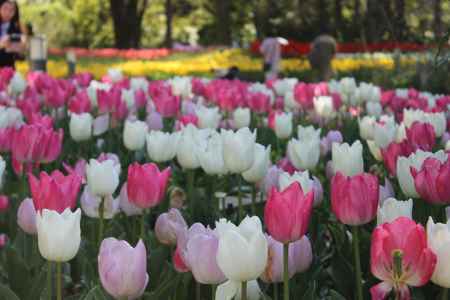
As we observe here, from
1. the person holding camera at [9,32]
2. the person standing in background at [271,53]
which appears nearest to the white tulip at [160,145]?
the person holding camera at [9,32]

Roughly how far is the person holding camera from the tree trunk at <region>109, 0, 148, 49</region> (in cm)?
2310

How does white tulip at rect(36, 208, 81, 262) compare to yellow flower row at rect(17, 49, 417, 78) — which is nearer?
white tulip at rect(36, 208, 81, 262)

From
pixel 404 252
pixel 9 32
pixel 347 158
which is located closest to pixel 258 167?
pixel 347 158

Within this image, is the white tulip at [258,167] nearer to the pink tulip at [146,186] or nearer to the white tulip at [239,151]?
the white tulip at [239,151]

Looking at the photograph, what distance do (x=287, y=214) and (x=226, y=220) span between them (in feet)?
1.08

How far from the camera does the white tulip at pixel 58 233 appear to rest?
1.70m

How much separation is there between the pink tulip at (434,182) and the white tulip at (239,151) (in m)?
0.51

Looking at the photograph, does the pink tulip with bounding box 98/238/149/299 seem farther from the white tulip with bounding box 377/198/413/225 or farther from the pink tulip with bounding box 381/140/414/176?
the pink tulip with bounding box 381/140/414/176

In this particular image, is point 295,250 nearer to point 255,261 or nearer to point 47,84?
point 255,261

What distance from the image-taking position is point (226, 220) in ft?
6.27

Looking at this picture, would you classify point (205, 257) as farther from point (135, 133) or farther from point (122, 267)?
point (135, 133)

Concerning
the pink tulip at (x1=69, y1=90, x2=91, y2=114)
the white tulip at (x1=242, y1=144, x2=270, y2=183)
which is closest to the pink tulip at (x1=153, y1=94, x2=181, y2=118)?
the pink tulip at (x1=69, y1=90, x2=91, y2=114)

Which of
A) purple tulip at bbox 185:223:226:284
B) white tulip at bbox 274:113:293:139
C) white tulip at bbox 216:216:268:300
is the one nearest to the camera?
white tulip at bbox 216:216:268:300

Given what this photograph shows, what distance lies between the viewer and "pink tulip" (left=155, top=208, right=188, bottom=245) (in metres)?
2.07
